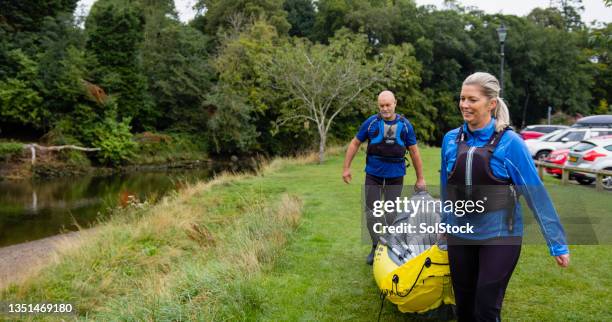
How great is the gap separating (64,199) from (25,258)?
28.5 feet

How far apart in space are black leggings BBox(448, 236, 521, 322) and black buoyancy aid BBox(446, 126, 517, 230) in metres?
0.15

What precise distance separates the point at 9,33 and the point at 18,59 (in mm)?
2882

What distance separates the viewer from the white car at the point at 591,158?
12.9 meters

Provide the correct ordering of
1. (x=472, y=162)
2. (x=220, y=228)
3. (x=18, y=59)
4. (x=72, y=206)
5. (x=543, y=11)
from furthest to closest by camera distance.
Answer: (x=543, y=11), (x=18, y=59), (x=72, y=206), (x=220, y=228), (x=472, y=162)

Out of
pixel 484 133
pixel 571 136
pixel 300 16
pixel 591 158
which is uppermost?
pixel 300 16

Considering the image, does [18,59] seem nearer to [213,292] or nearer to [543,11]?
[213,292]

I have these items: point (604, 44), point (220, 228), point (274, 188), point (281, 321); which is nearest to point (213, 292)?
point (281, 321)

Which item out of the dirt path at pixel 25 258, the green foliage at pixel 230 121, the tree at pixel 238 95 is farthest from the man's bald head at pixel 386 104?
the green foliage at pixel 230 121

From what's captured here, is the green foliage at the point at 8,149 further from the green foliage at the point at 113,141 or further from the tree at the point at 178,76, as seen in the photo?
the tree at the point at 178,76

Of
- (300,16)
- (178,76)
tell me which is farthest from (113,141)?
(300,16)

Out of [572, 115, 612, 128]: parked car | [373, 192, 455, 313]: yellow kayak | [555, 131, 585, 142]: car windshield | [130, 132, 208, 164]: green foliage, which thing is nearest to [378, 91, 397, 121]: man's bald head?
[373, 192, 455, 313]: yellow kayak

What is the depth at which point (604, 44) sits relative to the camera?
625 cm

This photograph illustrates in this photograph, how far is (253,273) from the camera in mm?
5844

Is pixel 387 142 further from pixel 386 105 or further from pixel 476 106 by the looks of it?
pixel 476 106
